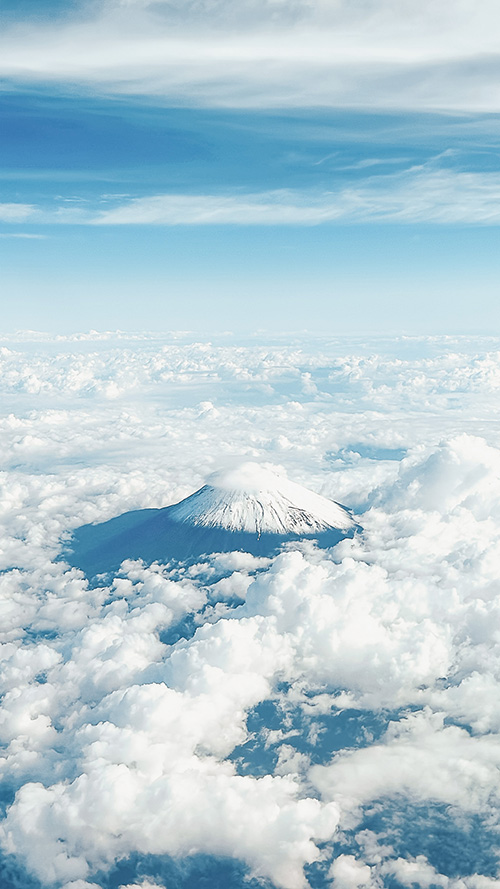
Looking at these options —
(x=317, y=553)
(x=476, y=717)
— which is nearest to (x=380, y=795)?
(x=476, y=717)

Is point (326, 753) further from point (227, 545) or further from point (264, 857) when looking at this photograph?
point (227, 545)

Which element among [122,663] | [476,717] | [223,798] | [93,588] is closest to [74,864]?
[223,798]

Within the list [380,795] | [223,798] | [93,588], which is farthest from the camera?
[93,588]

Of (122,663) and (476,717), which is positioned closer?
(122,663)

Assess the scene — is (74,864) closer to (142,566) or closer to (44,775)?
(44,775)

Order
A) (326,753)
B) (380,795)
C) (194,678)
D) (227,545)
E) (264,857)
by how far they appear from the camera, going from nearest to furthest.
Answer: (264,857) → (194,678) → (380,795) → (326,753) → (227,545)

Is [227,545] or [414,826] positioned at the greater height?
[227,545]

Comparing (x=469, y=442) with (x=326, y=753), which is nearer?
(x=326, y=753)

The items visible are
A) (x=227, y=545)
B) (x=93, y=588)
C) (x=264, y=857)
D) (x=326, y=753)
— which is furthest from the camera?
(x=227, y=545)

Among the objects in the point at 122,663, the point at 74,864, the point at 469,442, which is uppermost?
the point at 469,442
